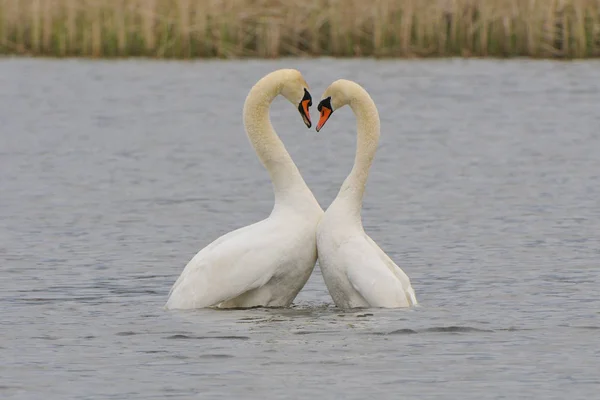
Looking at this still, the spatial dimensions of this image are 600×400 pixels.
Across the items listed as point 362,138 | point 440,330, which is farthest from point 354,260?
point 362,138

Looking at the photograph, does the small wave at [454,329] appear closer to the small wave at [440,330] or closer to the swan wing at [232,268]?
the small wave at [440,330]

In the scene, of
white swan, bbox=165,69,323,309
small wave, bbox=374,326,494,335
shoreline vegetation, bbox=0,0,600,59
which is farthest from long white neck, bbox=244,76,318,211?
shoreline vegetation, bbox=0,0,600,59

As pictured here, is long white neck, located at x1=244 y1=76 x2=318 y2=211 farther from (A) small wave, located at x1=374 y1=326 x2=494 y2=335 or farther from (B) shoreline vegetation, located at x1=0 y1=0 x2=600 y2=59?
(B) shoreline vegetation, located at x1=0 y1=0 x2=600 y2=59

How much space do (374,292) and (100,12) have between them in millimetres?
19246

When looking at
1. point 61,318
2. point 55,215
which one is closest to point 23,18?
point 55,215

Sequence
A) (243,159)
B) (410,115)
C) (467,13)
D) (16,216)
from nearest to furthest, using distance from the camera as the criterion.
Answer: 1. (16,216)
2. (243,159)
3. (410,115)
4. (467,13)

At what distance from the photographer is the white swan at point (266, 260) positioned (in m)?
10.0

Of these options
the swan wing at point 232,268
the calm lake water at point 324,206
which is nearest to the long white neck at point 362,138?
the swan wing at point 232,268

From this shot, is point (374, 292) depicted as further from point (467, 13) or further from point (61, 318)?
point (467, 13)

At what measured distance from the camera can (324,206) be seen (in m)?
15.7

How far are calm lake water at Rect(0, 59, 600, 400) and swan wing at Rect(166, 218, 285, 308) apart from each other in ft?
0.56

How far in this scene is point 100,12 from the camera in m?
28.4

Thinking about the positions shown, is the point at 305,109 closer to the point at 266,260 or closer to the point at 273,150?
the point at 273,150

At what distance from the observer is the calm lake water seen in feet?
28.2
